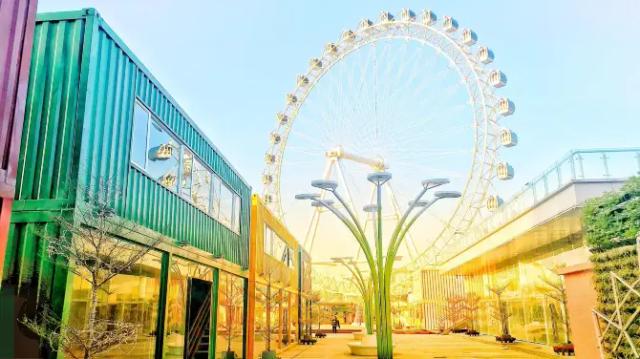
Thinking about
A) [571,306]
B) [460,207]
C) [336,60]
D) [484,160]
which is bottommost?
[571,306]

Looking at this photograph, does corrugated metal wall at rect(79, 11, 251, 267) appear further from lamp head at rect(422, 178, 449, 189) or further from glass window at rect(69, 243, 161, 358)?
lamp head at rect(422, 178, 449, 189)

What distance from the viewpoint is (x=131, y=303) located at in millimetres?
6645

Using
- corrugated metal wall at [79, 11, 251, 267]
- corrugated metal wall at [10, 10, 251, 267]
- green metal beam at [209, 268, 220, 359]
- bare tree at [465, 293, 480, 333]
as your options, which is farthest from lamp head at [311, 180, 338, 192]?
bare tree at [465, 293, 480, 333]

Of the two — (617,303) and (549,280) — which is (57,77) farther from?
(549,280)

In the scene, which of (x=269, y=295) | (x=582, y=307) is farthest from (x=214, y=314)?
(x=582, y=307)

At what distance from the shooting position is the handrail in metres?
9.15

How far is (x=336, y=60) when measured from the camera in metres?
26.2

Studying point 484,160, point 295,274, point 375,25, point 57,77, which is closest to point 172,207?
point 57,77

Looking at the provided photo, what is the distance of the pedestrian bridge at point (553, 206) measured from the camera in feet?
32.8

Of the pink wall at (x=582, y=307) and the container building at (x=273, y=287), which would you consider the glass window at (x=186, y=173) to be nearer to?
the container building at (x=273, y=287)

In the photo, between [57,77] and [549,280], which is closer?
[57,77]

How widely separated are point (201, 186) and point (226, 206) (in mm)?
1750

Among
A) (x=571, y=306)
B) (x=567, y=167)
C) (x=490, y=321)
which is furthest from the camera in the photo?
(x=490, y=321)

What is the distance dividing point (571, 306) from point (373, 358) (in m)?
8.93
